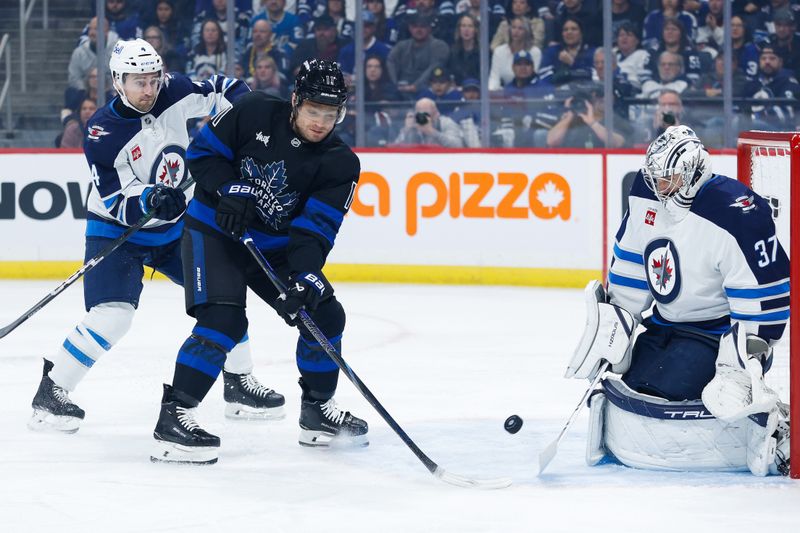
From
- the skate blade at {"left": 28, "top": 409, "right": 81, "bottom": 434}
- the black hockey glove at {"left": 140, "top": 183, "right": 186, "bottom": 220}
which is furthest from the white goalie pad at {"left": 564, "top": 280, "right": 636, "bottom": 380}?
the skate blade at {"left": 28, "top": 409, "right": 81, "bottom": 434}

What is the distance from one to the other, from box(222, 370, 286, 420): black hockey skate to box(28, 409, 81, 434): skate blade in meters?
0.45

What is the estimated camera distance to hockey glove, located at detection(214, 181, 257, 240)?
11.4ft

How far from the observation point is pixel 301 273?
353cm

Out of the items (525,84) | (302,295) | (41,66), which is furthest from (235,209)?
(41,66)

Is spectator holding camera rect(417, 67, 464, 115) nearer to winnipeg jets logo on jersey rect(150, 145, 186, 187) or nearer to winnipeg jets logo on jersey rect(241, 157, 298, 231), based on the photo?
winnipeg jets logo on jersey rect(150, 145, 186, 187)

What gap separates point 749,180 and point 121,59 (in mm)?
1744

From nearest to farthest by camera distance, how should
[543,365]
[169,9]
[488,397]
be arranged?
[488,397] → [543,365] → [169,9]

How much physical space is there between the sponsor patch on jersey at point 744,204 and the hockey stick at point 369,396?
0.82 m

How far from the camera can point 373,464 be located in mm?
3582

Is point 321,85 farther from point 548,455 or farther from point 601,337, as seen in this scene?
point 548,455

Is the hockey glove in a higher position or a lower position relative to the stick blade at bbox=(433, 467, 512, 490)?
higher

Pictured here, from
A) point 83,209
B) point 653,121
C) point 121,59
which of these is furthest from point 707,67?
point 121,59

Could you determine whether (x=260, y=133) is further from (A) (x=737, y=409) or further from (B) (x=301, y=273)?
(A) (x=737, y=409)

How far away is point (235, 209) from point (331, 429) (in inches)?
26.5
